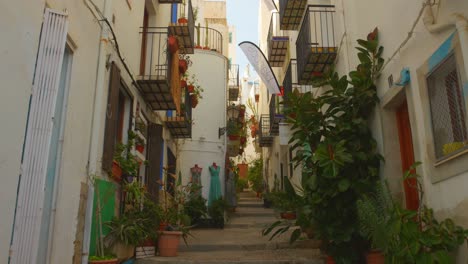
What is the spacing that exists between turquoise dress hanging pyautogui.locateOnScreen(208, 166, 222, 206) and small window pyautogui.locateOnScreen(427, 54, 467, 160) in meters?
10.7

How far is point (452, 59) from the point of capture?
14.3 ft

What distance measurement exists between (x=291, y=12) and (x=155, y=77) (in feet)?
18.8

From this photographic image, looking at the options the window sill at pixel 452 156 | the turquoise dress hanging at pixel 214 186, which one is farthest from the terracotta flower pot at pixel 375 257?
the turquoise dress hanging at pixel 214 186

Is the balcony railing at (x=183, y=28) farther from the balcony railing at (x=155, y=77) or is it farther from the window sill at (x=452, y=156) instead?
the window sill at (x=452, y=156)

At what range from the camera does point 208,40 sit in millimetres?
18141

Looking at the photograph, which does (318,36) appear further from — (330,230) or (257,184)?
(257,184)

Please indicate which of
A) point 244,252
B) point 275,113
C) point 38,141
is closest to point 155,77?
point 244,252

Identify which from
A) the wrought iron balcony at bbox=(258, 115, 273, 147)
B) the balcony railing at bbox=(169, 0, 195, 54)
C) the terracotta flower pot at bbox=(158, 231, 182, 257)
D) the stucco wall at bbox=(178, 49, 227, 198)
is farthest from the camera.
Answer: the wrought iron balcony at bbox=(258, 115, 273, 147)

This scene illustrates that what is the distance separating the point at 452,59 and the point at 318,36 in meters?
5.59

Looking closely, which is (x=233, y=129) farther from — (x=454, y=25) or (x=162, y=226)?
(x=454, y=25)

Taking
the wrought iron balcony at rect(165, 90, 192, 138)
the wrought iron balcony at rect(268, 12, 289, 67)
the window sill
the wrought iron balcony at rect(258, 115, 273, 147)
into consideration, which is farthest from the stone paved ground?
the wrought iron balcony at rect(258, 115, 273, 147)

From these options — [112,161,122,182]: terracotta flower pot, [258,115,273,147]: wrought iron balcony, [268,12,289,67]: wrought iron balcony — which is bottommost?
[112,161,122,182]: terracotta flower pot

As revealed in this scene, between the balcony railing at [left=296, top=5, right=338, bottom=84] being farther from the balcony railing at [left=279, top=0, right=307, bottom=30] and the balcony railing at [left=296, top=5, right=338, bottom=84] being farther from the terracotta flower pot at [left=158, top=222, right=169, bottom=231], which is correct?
the terracotta flower pot at [left=158, top=222, right=169, bottom=231]

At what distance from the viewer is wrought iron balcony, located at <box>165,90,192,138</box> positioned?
12008mm
